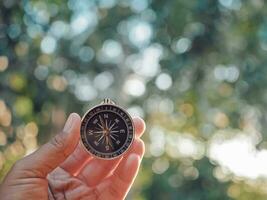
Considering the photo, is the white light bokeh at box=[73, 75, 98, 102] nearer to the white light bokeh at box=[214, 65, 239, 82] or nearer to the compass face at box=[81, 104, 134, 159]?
the white light bokeh at box=[214, 65, 239, 82]

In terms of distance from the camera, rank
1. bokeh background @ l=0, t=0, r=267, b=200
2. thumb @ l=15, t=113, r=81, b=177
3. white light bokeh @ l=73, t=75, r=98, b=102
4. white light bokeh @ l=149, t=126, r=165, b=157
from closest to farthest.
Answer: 1. thumb @ l=15, t=113, r=81, b=177
2. bokeh background @ l=0, t=0, r=267, b=200
3. white light bokeh @ l=73, t=75, r=98, b=102
4. white light bokeh @ l=149, t=126, r=165, b=157

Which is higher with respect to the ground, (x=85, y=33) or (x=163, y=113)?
(x=85, y=33)

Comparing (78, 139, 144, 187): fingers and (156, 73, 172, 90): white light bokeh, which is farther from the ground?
(78, 139, 144, 187): fingers

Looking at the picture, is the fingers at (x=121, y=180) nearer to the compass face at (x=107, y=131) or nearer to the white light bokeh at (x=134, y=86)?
the compass face at (x=107, y=131)

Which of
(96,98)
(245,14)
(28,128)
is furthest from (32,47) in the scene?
(245,14)

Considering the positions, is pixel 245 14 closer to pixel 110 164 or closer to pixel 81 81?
pixel 81 81

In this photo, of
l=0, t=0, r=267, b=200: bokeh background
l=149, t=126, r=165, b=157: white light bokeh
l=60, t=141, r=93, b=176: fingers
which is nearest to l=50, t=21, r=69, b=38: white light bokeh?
l=0, t=0, r=267, b=200: bokeh background

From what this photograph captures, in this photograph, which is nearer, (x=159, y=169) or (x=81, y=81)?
(x=81, y=81)

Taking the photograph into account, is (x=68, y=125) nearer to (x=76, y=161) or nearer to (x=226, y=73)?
(x=76, y=161)
